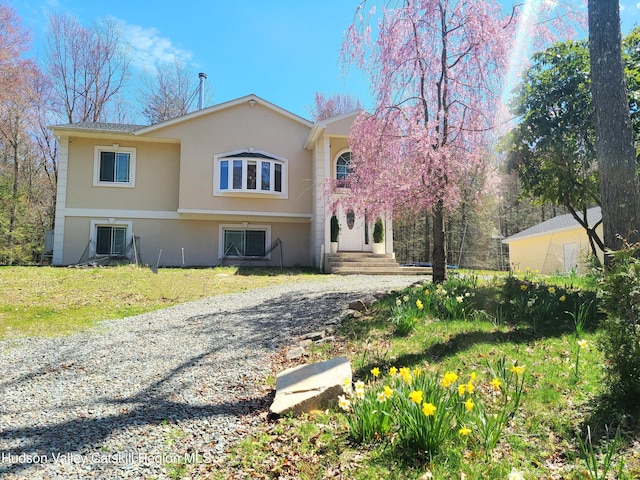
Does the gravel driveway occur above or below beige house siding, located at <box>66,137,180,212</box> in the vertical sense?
below

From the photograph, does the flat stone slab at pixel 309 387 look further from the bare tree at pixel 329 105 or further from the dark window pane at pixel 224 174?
the bare tree at pixel 329 105

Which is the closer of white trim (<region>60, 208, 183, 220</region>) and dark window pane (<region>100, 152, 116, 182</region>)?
white trim (<region>60, 208, 183, 220</region>)

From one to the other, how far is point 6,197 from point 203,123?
8.93 metres

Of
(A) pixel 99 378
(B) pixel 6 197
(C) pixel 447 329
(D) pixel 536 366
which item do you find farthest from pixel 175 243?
(D) pixel 536 366

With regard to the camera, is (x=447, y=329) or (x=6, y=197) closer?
(x=447, y=329)

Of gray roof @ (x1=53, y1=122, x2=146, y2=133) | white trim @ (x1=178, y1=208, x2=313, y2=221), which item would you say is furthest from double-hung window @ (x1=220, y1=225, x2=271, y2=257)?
gray roof @ (x1=53, y1=122, x2=146, y2=133)

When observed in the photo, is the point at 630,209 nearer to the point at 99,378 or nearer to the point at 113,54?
the point at 99,378

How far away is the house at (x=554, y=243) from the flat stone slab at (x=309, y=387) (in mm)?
12476

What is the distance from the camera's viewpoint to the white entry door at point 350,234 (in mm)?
13789

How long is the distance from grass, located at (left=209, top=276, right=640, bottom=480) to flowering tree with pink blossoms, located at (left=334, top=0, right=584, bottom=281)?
373 centimetres

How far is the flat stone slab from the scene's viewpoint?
292 cm

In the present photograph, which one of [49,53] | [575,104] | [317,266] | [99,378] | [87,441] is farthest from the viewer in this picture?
[49,53]

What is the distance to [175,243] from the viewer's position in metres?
14.6

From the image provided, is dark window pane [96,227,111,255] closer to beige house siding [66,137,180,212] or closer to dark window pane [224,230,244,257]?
beige house siding [66,137,180,212]
